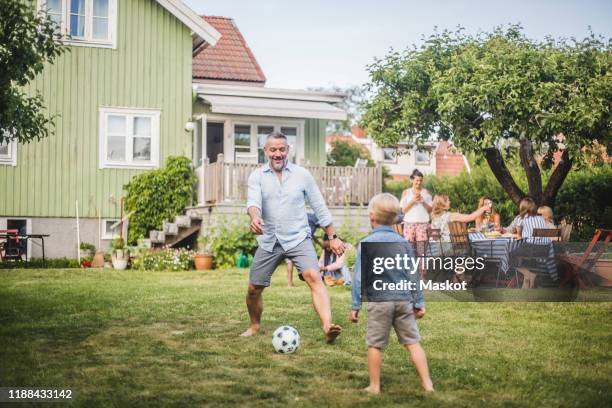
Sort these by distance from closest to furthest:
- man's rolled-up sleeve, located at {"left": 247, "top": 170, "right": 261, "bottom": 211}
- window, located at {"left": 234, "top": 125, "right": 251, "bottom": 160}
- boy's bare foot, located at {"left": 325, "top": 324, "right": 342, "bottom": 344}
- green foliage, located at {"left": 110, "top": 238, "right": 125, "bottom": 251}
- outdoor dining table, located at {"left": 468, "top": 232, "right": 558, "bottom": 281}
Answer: boy's bare foot, located at {"left": 325, "top": 324, "right": 342, "bottom": 344}
man's rolled-up sleeve, located at {"left": 247, "top": 170, "right": 261, "bottom": 211}
outdoor dining table, located at {"left": 468, "top": 232, "right": 558, "bottom": 281}
green foliage, located at {"left": 110, "top": 238, "right": 125, "bottom": 251}
window, located at {"left": 234, "top": 125, "right": 251, "bottom": 160}

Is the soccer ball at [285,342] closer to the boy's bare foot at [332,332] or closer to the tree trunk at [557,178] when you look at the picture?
the boy's bare foot at [332,332]

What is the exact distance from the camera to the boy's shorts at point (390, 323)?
504 cm

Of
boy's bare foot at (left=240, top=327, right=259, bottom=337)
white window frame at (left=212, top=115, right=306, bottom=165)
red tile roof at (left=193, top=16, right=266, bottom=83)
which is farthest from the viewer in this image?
red tile roof at (left=193, top=16, right=266, bottom=83)

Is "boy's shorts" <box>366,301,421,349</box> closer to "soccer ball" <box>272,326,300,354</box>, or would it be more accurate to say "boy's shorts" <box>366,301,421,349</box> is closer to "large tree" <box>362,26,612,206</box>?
"soccer ball" <box>272,326,300,354</box>

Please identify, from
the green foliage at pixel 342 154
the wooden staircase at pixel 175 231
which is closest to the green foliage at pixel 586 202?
the wooden staircase at pixel 175 231

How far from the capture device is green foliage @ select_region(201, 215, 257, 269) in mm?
16984

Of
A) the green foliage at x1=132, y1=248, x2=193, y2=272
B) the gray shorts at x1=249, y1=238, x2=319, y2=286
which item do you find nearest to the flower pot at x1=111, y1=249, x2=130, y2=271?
the green foliage at x1=132, y1=248, x2=193, y2=272

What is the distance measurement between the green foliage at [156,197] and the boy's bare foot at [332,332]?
1291 cm

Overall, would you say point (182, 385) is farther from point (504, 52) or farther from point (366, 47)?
point (366, 47)

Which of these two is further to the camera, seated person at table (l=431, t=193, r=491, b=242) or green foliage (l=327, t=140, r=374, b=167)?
green foliage (l=327, t=140, r=374, b=167)

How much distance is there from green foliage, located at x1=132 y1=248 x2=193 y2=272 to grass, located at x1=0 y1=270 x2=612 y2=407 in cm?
577

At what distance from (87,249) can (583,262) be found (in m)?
12.5

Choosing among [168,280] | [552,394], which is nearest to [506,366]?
[552,394]

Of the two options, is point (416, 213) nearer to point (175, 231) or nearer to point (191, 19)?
point (175, 231)
